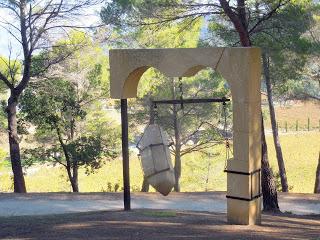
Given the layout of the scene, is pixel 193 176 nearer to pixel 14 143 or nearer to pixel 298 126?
pixel 14 143

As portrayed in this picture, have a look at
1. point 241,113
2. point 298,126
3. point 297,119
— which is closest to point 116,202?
point 241,113

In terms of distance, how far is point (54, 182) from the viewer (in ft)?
95.7

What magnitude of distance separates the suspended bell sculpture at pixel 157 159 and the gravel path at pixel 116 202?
4.15 m

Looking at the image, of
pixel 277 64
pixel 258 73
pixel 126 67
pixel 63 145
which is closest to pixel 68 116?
pixel 63 145

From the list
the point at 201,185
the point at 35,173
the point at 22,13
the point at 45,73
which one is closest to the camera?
the point at 22,13

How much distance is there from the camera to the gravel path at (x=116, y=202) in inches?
478

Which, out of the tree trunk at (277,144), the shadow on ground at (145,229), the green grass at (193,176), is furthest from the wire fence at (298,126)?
the shadow on ground at (145,229)

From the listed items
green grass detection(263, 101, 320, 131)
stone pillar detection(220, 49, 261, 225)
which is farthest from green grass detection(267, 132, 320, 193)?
stone pillar detection(220, 49, 261, 225)

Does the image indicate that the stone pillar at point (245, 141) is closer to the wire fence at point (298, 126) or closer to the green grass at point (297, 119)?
the green grass at point (297, 119)

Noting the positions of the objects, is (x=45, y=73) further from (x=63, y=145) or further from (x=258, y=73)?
(x=258, y=73)

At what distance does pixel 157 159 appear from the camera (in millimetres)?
8148

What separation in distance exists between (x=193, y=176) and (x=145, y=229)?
20.6 metres

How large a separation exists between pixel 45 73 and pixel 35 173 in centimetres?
1689

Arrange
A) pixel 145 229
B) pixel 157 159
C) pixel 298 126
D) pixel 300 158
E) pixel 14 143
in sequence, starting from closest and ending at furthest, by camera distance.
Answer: pixel 145 229
pixel 157 159
pixel 14 143
pixel 300 158
pixel 298 126
